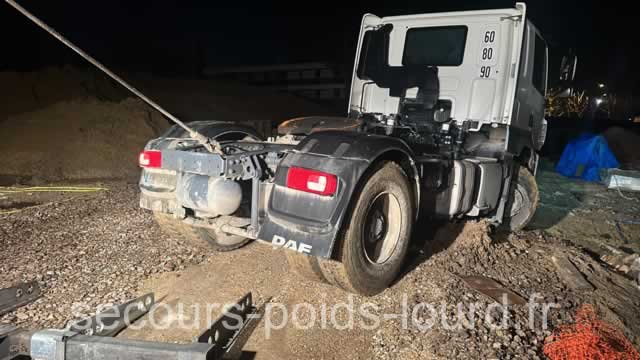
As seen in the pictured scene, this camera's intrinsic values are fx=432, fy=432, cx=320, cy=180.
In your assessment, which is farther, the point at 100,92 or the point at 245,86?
the point at 245,86

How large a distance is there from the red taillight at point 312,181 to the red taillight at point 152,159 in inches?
47.2

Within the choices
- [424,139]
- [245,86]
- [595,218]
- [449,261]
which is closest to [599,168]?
[595,218]

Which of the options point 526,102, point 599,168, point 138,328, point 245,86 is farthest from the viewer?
point 245,86

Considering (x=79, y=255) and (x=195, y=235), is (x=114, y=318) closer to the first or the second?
(x=195, y=235)

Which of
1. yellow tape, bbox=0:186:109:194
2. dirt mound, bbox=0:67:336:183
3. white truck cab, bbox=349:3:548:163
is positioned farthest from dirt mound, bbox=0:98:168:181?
white truck cab, bbox=349:3:548:163

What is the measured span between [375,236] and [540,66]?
14.0 ft

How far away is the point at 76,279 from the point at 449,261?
11.2 feet

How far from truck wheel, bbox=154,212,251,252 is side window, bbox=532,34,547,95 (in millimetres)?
4548

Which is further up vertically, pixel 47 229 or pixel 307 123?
pixel 307 123

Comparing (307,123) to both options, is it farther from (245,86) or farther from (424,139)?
(245,86)

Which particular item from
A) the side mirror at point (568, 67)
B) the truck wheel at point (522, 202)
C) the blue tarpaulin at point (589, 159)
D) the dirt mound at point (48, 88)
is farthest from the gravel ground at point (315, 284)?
the dirt mound at point (48, 88)

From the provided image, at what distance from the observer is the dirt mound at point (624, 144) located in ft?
55.4

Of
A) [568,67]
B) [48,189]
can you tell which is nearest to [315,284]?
[568,67]

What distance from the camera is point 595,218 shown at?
7625mm
